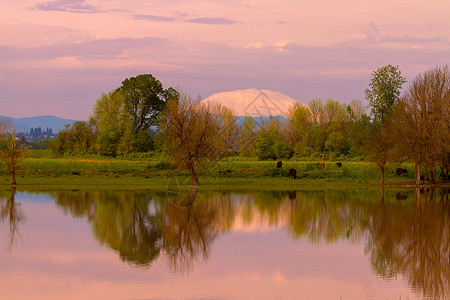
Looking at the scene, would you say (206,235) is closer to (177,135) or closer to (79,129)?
(177,135)

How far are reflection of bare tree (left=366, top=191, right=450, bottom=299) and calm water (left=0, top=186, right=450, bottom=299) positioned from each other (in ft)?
0.14

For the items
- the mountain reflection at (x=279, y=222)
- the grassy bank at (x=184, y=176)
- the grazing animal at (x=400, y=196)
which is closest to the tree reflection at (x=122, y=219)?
the mountain reflection at (x=279, y=222)

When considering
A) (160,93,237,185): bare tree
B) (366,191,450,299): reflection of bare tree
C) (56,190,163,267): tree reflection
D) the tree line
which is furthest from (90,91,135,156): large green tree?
(366,191,450,299): reflection of bare tree

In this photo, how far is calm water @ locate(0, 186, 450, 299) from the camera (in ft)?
51.9

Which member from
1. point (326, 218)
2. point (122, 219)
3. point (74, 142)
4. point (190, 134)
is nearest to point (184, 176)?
point (190, 134)

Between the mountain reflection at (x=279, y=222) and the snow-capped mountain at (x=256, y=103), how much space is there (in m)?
57.4

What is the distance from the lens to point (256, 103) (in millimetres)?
105062

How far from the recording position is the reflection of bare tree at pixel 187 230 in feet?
65.8

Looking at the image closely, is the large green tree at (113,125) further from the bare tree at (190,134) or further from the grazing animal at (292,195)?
the grazing animal at (292,195)

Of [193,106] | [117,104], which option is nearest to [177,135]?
[193,106]

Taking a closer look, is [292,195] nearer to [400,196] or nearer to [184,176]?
[400,196]

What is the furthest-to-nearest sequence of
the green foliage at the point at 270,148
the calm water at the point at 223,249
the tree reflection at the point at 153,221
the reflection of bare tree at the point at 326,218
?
the green foliage at the point at 270,148 → the reflection of bare tree at the point at 326,218 → the tree reflection at the point at 153,221 → the calm water at the point at 223,249

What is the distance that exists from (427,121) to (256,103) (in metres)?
56.2

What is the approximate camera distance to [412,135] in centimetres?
5009
